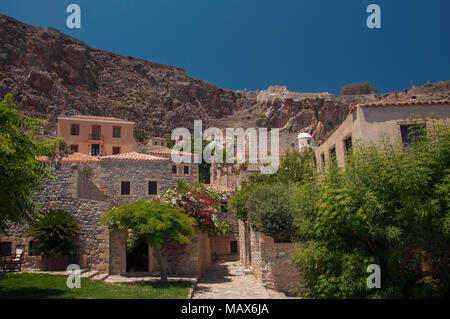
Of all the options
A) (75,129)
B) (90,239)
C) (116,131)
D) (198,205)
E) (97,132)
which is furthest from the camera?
(116,131)

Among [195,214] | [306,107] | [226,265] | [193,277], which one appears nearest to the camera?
[193,277]

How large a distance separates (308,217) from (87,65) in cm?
7351

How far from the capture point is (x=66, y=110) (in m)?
59.9

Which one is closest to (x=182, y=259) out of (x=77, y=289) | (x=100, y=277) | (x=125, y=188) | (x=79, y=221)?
(x=100, y=277)

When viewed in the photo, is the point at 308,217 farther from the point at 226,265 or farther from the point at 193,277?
the point at 226,265

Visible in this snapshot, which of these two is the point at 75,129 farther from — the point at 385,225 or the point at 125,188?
the point at 385,225

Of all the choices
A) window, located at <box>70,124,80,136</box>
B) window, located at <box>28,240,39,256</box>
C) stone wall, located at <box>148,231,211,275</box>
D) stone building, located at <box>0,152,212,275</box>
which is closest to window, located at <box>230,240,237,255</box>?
stone building, located at <box>0,152,212,275</box>

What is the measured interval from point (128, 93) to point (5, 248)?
62.9 m

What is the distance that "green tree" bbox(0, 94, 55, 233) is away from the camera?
8977 mm

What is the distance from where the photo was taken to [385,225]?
793 centimetres

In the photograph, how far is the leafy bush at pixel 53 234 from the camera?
13.6 meters

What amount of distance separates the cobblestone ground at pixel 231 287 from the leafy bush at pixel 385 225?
4.72m

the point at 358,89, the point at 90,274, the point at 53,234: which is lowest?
the point at 90,274
